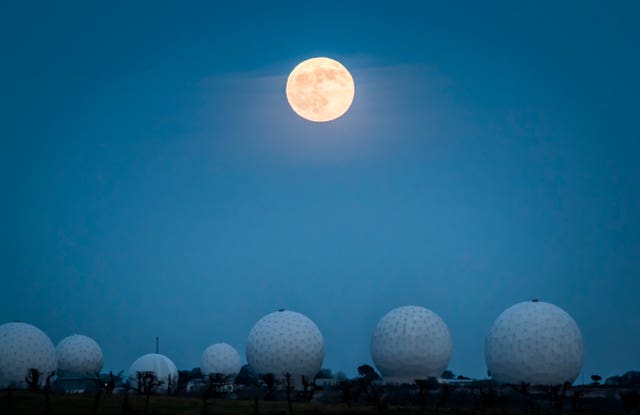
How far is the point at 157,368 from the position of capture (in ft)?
255

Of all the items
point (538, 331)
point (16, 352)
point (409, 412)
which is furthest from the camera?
point (16, 352)

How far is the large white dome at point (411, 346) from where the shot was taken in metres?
60.2

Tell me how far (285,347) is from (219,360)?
28.5 meters

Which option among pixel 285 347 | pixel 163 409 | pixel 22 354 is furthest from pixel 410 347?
pixel 22 354

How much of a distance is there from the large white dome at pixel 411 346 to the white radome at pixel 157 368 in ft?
84.9

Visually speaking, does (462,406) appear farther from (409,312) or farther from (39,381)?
(39,381)

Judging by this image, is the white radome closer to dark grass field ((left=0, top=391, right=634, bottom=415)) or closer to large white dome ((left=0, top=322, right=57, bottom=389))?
large white dome ((left=0, top=322, right=57, bottom=389))

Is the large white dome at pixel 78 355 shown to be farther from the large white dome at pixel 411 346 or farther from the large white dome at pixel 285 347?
the large white dome at pixel 411 346

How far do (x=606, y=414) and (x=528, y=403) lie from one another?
7132mm

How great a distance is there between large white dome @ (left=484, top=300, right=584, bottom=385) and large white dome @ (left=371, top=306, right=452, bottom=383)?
4.27m

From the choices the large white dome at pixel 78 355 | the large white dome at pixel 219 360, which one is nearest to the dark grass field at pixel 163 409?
the large white dome at pixel 78 355

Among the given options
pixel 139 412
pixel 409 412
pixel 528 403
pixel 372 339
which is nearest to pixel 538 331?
pixel 528 403

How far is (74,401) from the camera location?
136ft

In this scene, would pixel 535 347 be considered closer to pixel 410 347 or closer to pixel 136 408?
pixel 410 347
